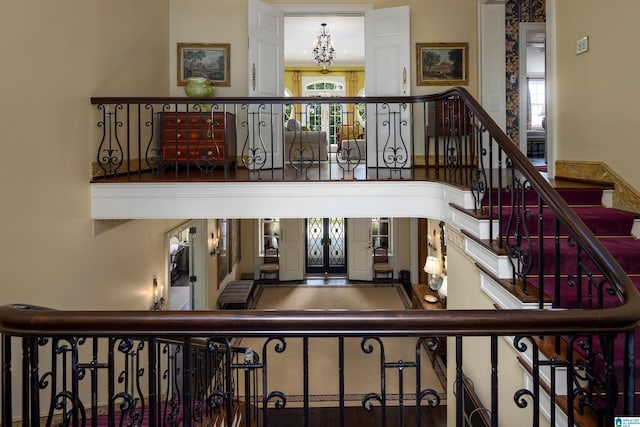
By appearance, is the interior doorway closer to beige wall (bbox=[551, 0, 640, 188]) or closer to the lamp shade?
the lamp shade

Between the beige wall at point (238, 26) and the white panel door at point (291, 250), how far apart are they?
575 cm

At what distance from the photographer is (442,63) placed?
24.3 feet

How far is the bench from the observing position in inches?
403

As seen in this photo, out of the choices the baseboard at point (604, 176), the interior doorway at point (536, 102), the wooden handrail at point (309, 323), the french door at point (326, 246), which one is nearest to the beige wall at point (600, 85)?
the baseboard at point (604, 176)

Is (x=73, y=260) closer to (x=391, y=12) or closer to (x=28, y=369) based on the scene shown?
(x=28, y=369)

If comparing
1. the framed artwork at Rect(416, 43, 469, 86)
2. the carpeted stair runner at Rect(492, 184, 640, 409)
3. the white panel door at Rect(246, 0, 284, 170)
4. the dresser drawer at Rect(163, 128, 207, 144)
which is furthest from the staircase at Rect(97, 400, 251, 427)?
the framed artwork at Rect(416, 43, 469, 86)

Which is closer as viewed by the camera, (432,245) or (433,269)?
(433,269)

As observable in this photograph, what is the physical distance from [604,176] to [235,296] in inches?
313

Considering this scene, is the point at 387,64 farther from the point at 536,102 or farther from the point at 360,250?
the point at 536,102

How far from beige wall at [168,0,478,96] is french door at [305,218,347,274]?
20.4 ft

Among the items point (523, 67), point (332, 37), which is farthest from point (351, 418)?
point (332, 37)

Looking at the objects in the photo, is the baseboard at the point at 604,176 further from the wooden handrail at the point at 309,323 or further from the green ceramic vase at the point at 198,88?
the green ceramic vase at the point at 198,88

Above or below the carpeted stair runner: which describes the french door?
below

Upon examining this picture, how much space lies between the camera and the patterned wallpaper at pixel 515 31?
7570mm
